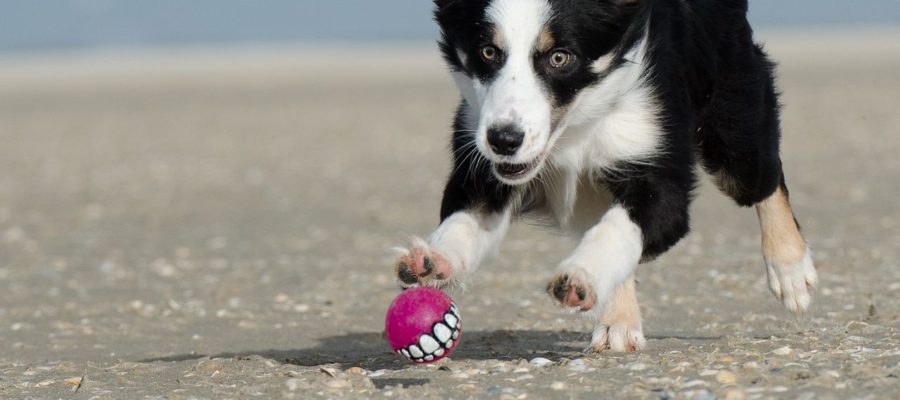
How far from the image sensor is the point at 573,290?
4.48 m

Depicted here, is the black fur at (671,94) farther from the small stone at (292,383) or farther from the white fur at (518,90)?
the small stone at (292,383)

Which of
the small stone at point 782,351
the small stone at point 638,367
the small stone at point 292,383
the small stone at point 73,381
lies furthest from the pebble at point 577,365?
the small stone at point 73,381

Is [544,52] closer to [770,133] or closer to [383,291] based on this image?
[770,133]

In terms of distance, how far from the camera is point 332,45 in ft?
224

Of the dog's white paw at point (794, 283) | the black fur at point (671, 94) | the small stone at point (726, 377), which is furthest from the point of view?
the dog's white paw at point (794, 283)

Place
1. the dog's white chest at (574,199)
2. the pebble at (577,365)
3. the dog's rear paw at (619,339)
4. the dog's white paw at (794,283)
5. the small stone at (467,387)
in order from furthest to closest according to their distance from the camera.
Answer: the dog's white paw at (794,283) → the dog's rear paw at (619,339) → the dog's white chest at (574,199) → the pebble at (577,365) → the small stone at (467,387)

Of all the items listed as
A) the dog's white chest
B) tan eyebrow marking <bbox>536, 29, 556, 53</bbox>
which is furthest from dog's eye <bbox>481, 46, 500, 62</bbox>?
the dog's white chest

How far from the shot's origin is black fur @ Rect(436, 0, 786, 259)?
4891 mm

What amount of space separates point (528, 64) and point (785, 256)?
6.16ft

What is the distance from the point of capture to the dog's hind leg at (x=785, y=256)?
597 cm

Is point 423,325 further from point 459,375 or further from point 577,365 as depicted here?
point 577,365

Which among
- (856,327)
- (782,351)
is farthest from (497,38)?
(856,327)

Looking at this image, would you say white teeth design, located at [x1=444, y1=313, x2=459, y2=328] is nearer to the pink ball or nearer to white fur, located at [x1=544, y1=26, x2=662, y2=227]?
the pink ball

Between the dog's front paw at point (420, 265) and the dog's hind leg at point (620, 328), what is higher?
the dog's front paw at point (420, 265)
